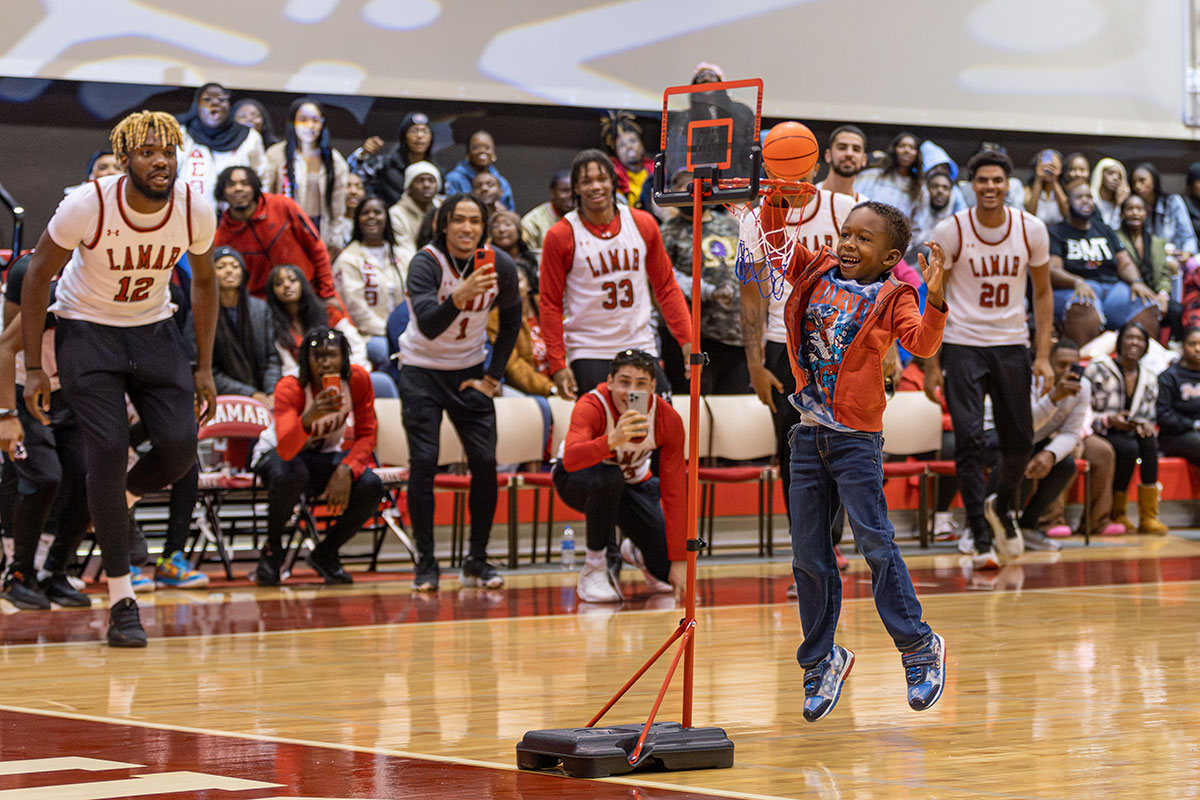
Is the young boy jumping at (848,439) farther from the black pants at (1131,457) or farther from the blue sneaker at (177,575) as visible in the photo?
the black pants at (1131,457)

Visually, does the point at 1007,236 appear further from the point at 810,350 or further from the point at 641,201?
the point at 810,350

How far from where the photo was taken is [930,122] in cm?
1327

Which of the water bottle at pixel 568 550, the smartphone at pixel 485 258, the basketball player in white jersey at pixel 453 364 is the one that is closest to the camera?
the smartphone at pixel 485 258

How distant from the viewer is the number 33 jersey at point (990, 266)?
7785 millimetres

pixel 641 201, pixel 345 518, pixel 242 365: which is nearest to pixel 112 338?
pixel 345 518

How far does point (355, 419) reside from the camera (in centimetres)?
762

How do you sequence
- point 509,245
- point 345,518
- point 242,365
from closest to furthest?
point 345,518, point 242,365, point 509,245

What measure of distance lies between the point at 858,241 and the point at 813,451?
528 mm

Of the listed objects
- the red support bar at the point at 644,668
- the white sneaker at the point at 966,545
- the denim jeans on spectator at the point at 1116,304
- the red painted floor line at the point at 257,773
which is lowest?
the red painted floor line at the point at 257,773

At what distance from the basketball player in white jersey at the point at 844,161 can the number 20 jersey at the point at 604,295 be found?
960 mm

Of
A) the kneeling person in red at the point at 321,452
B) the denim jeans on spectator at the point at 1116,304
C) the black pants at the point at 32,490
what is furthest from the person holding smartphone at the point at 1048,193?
the black pants at the point at 32,490

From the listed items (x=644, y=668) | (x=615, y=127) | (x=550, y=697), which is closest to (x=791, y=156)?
(x=644, y=668)

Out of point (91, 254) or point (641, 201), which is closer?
point (91, 254)

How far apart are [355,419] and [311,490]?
421mm
